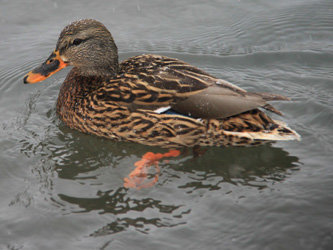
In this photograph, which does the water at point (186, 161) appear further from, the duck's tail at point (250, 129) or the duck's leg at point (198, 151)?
the duck's tail at point (250, 129)

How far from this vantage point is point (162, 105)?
580 cm

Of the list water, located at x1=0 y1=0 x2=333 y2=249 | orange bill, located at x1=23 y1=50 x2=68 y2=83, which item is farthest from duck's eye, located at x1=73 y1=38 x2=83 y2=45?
water, located at x1=0 y1=0 x2=333 y2=249

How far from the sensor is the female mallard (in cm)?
573

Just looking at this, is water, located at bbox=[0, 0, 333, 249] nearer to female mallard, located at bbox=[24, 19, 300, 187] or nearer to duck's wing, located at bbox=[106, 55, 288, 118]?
female mallard, located at bbox=[24, 19, 300, 187]

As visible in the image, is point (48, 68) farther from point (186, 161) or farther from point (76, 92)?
point (186, 161)

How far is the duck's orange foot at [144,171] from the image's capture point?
17.7 ft

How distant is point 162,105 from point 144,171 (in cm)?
86

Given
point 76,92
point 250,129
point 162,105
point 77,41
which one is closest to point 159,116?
point 162,105

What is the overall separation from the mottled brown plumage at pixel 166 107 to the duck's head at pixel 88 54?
1 centimetres

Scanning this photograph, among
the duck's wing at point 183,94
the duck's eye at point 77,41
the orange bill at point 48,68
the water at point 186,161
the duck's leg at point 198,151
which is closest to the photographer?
the water at point 186,161

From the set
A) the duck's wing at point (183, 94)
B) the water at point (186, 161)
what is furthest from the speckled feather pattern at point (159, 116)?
the water at point (186, 161)

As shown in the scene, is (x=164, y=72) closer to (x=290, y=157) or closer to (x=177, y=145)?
(x=177, y=145)

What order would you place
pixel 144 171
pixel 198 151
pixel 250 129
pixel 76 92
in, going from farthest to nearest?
pixel 76 92 < pixel 198 151 < pixel 250 129 < pixel 144 171

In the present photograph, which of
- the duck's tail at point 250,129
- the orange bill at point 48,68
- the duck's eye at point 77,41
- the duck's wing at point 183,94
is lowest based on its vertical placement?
the duck's tail at point 250,129
